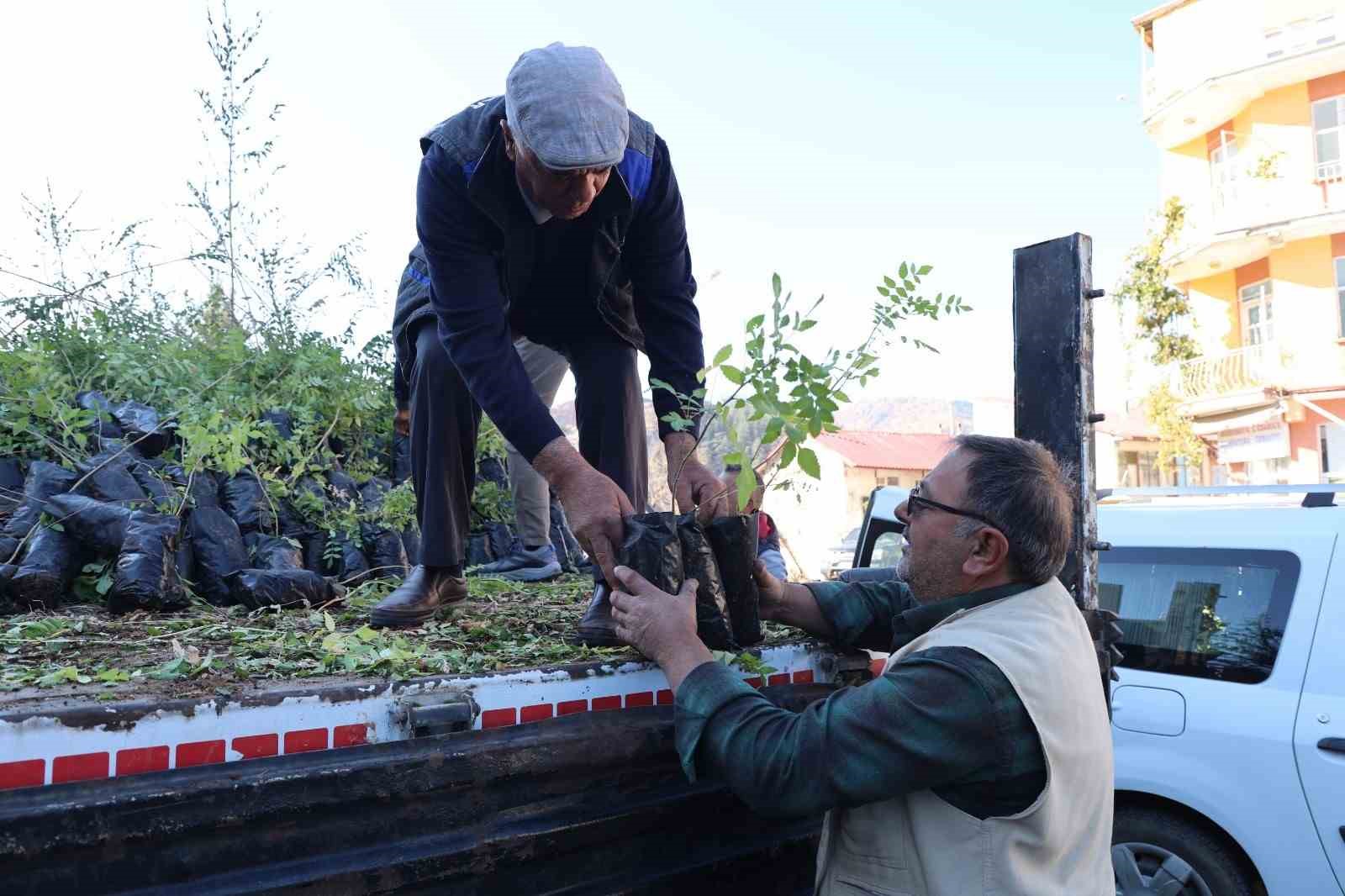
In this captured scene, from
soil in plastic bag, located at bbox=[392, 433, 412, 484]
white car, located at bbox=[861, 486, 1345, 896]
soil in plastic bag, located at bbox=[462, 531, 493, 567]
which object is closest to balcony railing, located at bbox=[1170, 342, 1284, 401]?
white car, located at bbox=[861, 486, 1345, 896]

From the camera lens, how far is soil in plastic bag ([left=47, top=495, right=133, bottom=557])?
335 cm

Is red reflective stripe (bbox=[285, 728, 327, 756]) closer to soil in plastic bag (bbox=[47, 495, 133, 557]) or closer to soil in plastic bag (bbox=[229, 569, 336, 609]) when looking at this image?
soil in plastic bag (bbox=[229, 569, 336, 609])

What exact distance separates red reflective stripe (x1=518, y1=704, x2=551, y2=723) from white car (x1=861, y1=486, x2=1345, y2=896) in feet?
10.2

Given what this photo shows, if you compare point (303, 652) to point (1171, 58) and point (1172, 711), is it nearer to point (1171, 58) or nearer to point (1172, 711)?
point (1172, 711)

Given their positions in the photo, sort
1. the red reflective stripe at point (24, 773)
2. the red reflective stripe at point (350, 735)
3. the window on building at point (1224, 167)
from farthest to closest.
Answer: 1. the window on building at point (1224, 167)
2. the red reflective stripe at point (350, 735)
3. the red reflective stripe at point (24, 773)

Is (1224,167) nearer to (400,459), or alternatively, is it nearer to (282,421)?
(400,459)

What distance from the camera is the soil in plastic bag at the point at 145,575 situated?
2945mm

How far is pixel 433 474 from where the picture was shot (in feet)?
9.89

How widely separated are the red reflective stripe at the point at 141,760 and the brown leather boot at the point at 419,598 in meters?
1.17

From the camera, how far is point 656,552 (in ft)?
7.35

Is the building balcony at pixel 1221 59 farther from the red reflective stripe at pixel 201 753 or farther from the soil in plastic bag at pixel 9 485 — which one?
the red reflective stripe at pixel 201 753

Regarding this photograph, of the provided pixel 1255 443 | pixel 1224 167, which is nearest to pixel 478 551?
pixel 1255 443

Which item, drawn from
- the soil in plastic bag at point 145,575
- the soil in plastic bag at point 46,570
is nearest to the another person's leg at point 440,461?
the soil in plastic bag at point 145,575

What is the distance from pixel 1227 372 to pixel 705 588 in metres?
24.3
